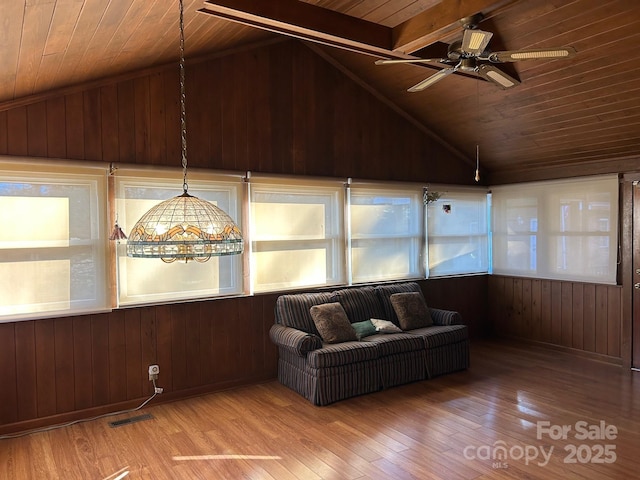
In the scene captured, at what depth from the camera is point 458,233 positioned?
6258 mm

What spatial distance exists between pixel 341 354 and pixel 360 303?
986 mm

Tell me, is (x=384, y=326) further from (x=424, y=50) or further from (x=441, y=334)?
(x=424, y=50)

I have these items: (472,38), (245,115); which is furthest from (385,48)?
(245,115)

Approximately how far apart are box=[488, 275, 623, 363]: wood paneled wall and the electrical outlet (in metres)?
4.59

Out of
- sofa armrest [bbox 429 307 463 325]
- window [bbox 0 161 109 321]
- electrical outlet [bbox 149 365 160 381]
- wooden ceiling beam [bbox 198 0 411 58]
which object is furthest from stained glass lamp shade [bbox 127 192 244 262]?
sofa armrest [bbox 429 307 463 325]

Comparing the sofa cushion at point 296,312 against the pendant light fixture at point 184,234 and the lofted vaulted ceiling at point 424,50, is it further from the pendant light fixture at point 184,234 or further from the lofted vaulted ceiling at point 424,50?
the lofted vaulted ceiling at point 424,50

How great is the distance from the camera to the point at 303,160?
497 centimetres

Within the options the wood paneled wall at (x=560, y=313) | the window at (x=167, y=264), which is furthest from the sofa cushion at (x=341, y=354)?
the wood paneled wall at (x=560, y=313)

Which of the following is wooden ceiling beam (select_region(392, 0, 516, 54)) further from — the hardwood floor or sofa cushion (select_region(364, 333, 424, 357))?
the hardwood floor

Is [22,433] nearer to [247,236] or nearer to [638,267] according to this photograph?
[247,236]

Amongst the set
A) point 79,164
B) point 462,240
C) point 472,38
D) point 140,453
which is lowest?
point 140,453

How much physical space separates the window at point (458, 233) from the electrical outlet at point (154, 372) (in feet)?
11.6

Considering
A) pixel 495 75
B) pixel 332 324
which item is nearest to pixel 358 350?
pixel 332 324

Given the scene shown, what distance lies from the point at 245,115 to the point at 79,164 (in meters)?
1.61
